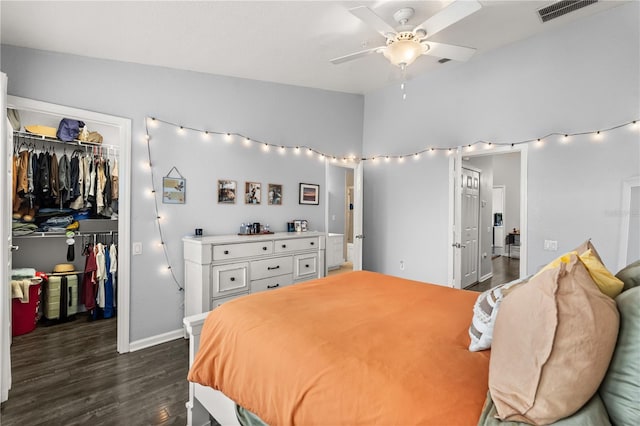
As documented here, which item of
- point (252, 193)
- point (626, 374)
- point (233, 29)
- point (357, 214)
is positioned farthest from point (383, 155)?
point (626, 374)

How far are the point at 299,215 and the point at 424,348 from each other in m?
3.19

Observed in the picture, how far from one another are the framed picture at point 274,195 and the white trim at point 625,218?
358 cm

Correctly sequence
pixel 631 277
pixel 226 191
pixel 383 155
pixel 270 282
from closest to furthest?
pixel 631 277, pixel 270 282, pixel 226 191, pixel 383 155

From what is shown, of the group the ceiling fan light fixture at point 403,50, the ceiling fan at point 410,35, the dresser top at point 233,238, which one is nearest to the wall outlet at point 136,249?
the dresser top at point 233,238

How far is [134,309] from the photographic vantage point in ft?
9.91

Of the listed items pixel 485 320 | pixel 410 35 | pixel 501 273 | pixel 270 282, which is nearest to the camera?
pixel 485 320

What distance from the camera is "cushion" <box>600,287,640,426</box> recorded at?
2.49 ft

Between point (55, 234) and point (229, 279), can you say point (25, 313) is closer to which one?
point (55, 234)

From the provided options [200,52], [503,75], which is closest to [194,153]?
[200,52]

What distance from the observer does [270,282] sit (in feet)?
11.5

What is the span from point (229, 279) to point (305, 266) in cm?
102

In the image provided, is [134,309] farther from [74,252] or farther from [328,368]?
[328,368]

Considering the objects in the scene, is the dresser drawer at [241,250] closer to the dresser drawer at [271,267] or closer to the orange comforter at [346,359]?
the dresser drawer at [271,267]

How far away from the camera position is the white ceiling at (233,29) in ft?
7.67
